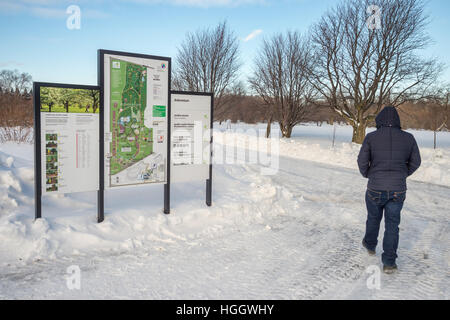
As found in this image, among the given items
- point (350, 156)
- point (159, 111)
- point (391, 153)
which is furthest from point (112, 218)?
point (350, 156)

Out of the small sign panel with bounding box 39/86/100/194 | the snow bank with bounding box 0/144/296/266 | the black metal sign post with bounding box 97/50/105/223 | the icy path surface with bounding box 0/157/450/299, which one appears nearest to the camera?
the icy path surface with bounding box 0/157/450/299

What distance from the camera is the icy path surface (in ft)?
12.6

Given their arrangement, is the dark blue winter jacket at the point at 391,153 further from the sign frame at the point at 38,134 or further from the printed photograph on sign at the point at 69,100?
the sign frame at the point at 38,134

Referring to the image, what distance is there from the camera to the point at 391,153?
4418mm

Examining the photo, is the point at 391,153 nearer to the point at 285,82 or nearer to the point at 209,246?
the point at 209,246

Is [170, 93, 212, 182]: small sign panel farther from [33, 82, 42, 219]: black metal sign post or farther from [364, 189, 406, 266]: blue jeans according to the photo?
[364, 189, 406, 266]: blue jeans

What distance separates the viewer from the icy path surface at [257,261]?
3.84m

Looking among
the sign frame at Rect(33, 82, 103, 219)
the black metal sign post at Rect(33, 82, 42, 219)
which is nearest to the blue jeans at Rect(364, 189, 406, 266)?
the sign frame at Rect(33, 82, 103, 219)

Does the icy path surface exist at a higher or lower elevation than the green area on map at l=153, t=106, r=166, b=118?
lower

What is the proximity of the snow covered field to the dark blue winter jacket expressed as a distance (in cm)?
113

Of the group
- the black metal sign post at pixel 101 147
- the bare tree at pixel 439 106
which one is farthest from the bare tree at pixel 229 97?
the black metal sign post at pixel 101 147

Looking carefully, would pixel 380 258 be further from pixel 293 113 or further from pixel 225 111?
pixel 225 111

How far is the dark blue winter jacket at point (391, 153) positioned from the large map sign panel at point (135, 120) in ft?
11.0

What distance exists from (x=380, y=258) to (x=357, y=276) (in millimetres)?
807
